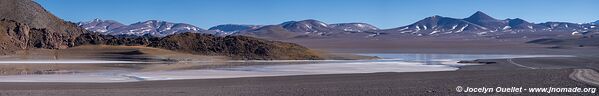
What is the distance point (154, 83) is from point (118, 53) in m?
27.3

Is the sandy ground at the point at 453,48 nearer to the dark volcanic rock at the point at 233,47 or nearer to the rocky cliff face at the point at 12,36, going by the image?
the dark volcanic rock at the point at 233,47

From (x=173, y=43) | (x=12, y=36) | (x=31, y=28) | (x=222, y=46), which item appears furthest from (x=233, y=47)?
(x=31, y=28)

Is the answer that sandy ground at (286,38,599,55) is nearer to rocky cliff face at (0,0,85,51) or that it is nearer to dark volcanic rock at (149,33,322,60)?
dark volcanic rock at (149,33,322,60)

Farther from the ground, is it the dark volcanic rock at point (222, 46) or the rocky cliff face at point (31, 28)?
the rocky cliff face at point (31, 28)

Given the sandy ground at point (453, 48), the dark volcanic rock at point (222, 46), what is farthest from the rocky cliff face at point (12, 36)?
the sandy ground at point (453, 48)

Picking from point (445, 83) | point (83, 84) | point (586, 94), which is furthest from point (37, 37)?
point (586, 94)

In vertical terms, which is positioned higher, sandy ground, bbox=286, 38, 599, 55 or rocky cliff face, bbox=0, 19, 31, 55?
rocky cliff face, bbox=0, 19, 31, 55

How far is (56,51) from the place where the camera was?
4919 cm

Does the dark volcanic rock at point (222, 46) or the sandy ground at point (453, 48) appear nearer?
the dark volcanic rock at point (222, 46)

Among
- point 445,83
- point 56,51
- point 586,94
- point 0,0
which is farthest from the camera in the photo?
point 0,0

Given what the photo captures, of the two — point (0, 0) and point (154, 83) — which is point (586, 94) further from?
point (0, 0)

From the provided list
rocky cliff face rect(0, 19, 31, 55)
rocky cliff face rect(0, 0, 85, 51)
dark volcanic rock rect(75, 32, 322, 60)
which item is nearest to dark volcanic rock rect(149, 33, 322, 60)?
dark volcanic rock rect(75, 32, 322, 60)

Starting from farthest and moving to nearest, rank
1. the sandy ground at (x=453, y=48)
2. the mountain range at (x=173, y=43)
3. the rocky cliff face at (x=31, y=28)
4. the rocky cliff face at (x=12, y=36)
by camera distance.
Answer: the sandy ground at (x=453, y=48) → the rocky cliff face at (x=31, y=28) → the mountain range at (x=173, y=43) → the rocky cliff face at (x=12, y=36)

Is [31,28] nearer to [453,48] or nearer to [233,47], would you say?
[233,47]
